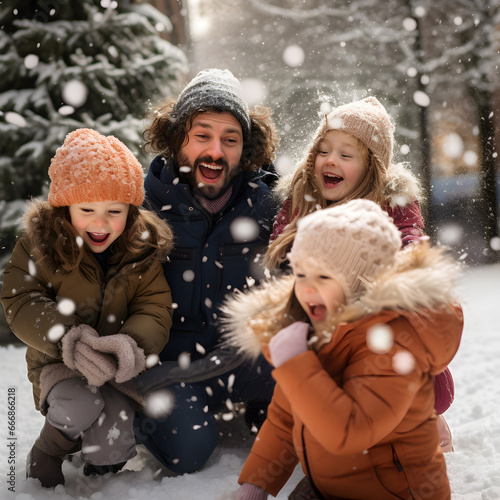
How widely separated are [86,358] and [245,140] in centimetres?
146

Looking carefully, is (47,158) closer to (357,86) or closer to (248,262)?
(248,262)

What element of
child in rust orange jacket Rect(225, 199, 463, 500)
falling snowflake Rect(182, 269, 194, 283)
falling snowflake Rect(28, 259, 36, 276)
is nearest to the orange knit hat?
falling snowflake Rect(28, 259, 36, 276)

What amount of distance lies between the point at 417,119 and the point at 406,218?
6289 millimetres

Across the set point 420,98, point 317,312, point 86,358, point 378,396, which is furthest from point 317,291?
point 420,98

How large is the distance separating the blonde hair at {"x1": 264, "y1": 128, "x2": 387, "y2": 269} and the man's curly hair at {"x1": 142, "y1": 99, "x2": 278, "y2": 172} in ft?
1.69

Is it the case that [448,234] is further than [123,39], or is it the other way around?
[448,234]

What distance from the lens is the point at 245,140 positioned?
3.03 m

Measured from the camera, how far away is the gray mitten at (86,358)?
214 cm

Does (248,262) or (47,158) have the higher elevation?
(47,158)

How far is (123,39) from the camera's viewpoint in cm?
532

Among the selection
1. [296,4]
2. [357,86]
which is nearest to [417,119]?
[357,86]

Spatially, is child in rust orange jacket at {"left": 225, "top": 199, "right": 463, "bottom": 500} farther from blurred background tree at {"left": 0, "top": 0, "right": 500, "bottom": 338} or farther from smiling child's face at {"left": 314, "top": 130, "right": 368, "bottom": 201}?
blurred background tree at {"left": 0, "top": 0, "right": 500, "bottom": 338}

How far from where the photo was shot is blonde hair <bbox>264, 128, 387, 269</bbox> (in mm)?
2354

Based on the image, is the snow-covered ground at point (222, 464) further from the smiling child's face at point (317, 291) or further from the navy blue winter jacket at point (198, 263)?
the navy blue winter jacket at point (198, 263)
